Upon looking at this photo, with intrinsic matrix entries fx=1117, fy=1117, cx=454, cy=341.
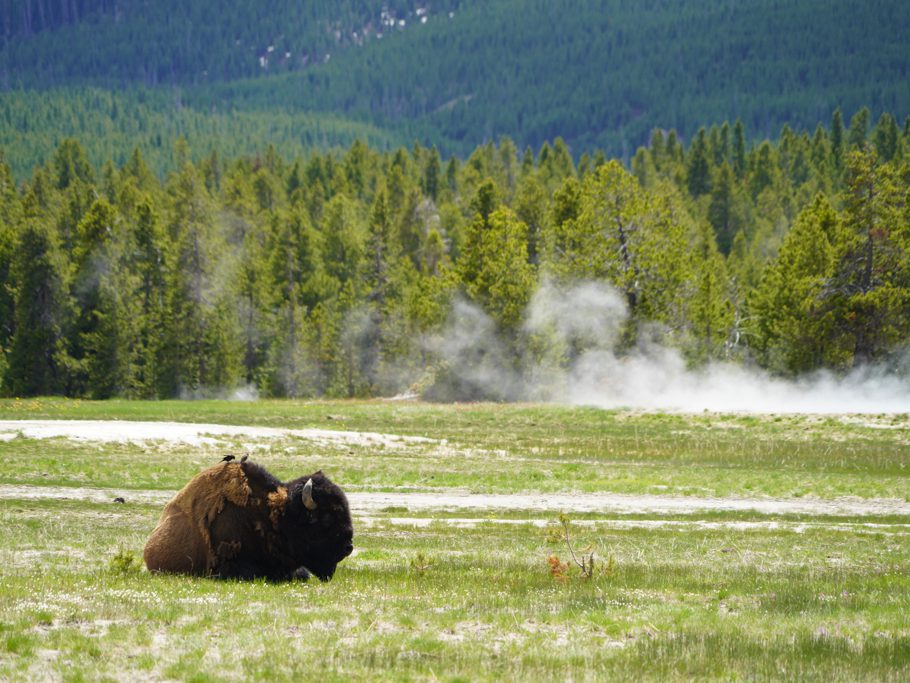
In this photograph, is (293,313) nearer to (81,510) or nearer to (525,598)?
(81,510)

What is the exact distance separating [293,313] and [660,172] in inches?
2653

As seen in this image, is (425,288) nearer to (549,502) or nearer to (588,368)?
(588,368)

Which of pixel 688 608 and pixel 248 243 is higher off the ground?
pixel 248 243

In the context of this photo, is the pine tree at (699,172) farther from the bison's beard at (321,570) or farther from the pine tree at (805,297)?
the bison's beard at (321,570)

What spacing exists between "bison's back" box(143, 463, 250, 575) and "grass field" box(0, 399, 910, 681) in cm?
48

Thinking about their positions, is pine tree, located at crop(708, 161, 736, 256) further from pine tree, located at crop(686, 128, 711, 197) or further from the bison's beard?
the bison's beard

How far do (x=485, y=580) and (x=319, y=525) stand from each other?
2.62m

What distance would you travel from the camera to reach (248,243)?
108 meters

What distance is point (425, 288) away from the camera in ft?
283

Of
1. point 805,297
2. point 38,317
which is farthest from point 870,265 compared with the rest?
point 38,317

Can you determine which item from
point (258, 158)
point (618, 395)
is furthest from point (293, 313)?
point (258, 158)

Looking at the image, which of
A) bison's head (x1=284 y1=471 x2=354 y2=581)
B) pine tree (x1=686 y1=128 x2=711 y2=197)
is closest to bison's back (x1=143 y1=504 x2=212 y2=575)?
bison's head (x1=284 y1=471 x2=354 y2=581)

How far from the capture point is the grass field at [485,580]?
34.3ft

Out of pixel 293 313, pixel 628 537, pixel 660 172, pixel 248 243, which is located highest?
pixel 660 172
